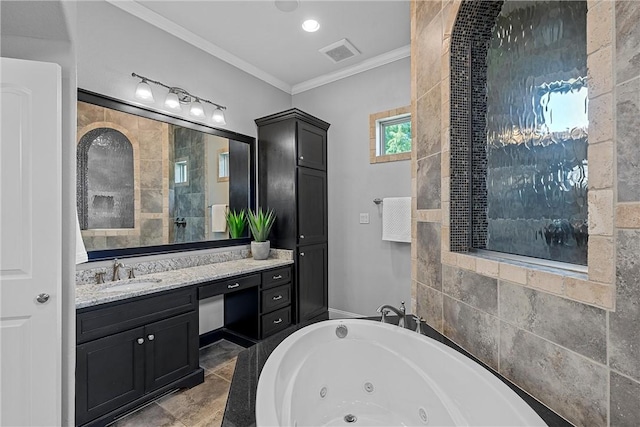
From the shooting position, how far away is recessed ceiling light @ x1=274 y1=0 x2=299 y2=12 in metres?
2.22

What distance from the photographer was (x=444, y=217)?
1.45 meters

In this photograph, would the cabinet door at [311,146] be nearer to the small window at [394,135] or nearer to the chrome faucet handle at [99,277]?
the small window at [394,135]

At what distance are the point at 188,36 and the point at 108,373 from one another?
2629mm

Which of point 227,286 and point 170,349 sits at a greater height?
point 227,286

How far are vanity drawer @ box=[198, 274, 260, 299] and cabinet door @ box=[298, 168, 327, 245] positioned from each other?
0.65 metres

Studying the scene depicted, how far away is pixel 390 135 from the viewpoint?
3105 mm

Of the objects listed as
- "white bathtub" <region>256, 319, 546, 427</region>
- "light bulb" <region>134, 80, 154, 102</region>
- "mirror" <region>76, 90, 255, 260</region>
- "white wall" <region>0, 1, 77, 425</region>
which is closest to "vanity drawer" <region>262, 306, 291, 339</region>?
"mirror" <region>76, 90, 255, 260</region>

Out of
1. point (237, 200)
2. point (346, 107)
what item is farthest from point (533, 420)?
point (346, 107)

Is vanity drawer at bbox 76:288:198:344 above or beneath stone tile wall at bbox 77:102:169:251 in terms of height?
beneath

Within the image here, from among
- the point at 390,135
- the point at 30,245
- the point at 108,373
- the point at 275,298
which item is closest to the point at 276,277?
the point at 275,298

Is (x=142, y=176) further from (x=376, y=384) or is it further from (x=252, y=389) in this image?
(x=376, y=384)

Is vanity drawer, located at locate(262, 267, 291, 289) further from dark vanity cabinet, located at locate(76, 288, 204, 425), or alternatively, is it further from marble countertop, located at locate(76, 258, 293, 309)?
dark vanity cabinet, located at locate(76, 288, 204, 425)

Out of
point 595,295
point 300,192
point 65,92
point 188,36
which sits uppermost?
point 188,36

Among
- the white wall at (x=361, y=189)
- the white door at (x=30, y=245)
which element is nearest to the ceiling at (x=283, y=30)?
the white wall at (x=361, y=189)
